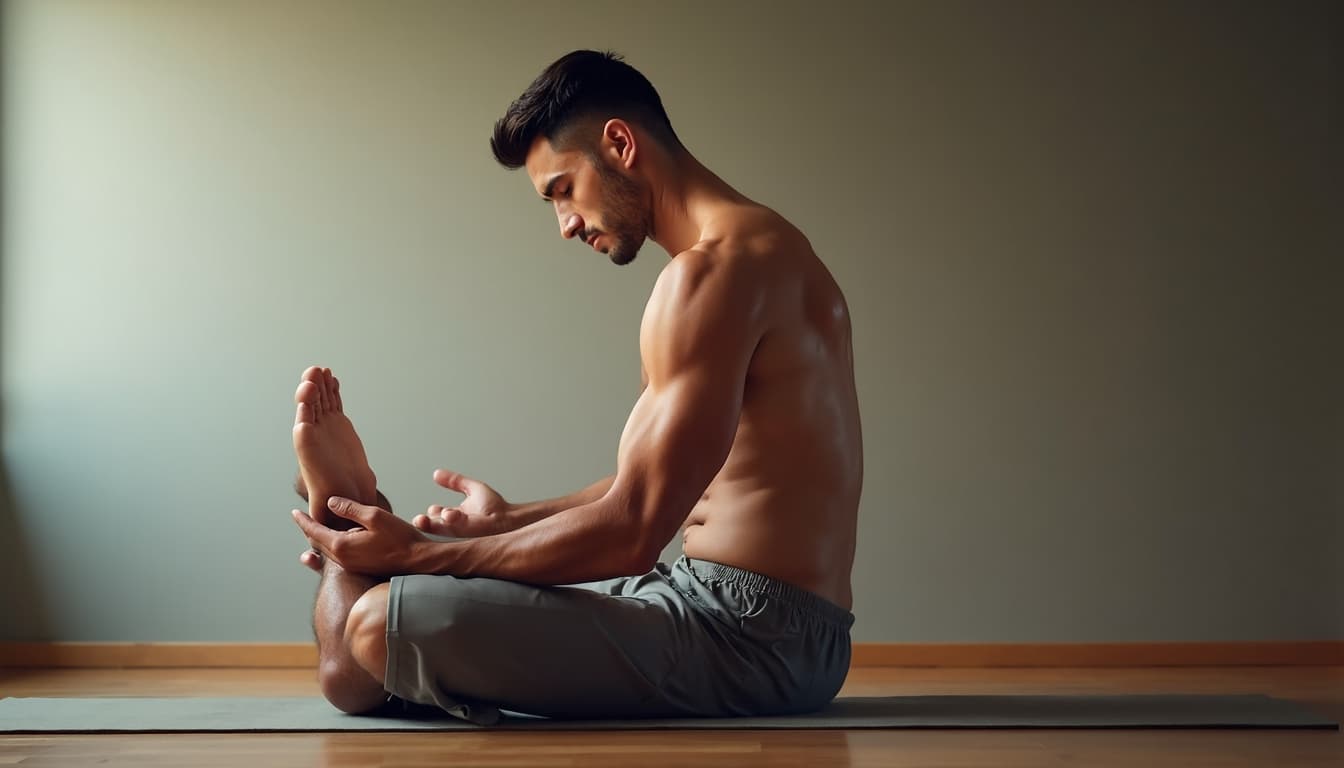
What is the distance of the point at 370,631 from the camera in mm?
1861

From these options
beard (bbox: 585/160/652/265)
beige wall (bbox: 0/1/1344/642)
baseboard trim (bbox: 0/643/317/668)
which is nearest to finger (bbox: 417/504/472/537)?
beard (bbox: 585/160/652/265)

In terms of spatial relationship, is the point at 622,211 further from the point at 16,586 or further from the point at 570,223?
the point at 16,586

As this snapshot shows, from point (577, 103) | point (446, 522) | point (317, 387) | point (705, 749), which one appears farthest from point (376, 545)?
point (577, 103)

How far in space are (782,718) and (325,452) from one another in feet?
2.83

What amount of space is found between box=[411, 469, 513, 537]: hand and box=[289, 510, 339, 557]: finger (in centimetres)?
17

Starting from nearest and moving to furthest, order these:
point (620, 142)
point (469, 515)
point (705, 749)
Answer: point (705, 749) → point (620, 142) → point (469, 515)

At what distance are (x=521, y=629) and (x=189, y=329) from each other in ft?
5.92

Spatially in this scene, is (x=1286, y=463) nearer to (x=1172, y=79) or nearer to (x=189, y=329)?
(x=1172, y=79)

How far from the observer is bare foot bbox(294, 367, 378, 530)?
206 centimetres

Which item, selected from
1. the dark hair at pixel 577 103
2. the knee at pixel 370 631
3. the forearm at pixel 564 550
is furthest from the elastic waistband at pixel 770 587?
the dark hair at pixel 577 103

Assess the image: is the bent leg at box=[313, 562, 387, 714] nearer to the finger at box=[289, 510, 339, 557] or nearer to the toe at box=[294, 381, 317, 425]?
the finger at box=[289, 510, 339, 557]

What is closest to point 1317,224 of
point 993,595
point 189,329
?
point 993,595

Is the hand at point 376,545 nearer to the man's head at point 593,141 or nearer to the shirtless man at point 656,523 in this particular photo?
the shirtless man at point 656,523

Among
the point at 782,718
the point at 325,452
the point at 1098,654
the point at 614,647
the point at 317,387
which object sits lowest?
the point at 1098,654
